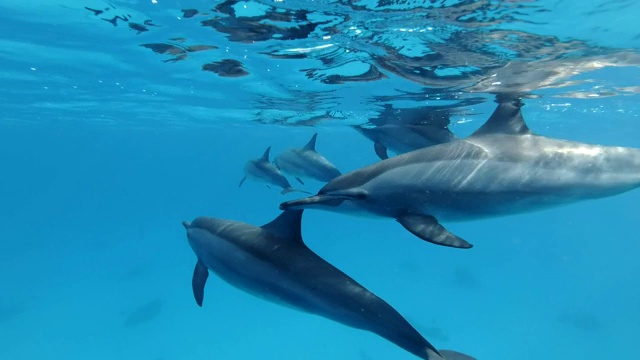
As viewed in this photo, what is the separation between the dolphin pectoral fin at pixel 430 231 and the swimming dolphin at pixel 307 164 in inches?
198

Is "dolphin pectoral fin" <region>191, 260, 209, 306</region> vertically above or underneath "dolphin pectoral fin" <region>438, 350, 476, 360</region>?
underneath

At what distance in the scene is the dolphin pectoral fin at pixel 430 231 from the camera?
467 centimetres

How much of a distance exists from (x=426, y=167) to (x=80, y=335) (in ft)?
121

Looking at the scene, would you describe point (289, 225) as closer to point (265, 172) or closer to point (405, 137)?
point (405, 137)

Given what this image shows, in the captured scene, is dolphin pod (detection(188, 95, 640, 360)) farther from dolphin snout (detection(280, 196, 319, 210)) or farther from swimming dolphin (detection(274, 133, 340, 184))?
swimming dolphin (detection(274, 133, 340, 184))

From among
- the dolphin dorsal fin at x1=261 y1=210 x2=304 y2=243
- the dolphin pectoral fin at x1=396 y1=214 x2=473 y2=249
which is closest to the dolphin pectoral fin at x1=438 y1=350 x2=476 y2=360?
the dolphin pectoral fin at x1=396 y1=214 x2=473 y2=249

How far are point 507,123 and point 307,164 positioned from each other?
561 centimetres

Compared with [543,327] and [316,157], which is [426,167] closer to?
[316,157]

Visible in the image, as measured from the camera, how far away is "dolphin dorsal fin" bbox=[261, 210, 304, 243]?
17.3 feet

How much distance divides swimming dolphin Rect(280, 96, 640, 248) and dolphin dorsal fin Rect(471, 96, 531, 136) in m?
0.83

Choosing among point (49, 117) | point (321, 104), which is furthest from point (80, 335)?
point (321, 104)

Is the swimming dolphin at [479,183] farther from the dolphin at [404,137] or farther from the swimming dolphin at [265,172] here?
the swimming dolphin at [265,172]

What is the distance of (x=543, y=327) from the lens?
38438 millimetres

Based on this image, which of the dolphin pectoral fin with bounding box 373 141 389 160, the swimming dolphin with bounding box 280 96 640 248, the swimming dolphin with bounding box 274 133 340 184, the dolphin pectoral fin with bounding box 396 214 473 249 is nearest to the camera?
the dolphin pectoral fin with bounding box 396 214 473 249
